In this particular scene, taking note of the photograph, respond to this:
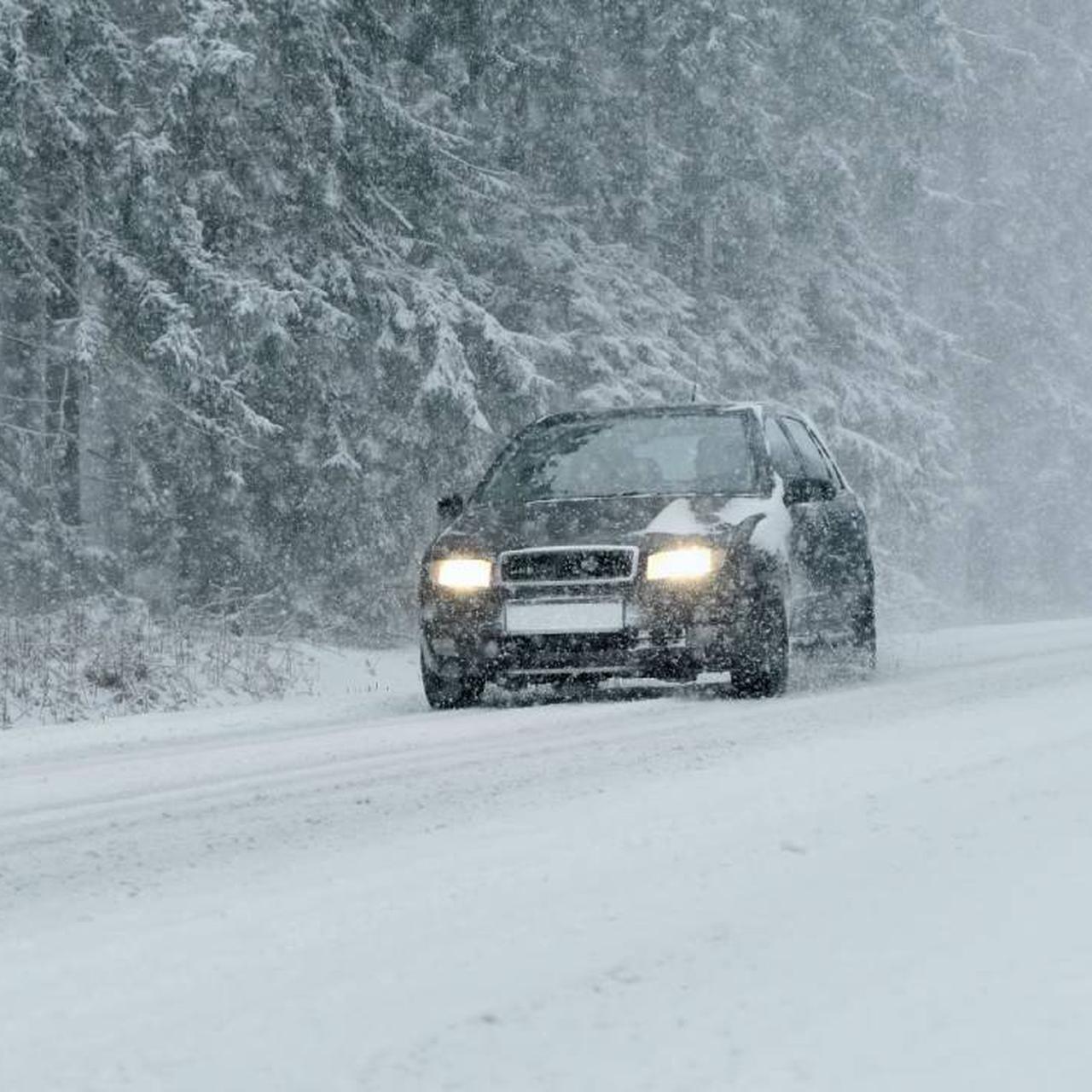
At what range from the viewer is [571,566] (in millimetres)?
9711

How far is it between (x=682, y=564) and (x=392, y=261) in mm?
9606

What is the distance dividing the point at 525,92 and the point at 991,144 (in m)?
24.2

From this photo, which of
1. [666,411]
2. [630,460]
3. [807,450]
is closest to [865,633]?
[807,450]

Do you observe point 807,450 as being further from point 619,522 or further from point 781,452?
point 619,522

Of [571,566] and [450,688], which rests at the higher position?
[571,566]

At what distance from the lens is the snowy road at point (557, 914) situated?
9.45 ft

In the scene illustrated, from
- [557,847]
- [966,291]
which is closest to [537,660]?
[557,847]

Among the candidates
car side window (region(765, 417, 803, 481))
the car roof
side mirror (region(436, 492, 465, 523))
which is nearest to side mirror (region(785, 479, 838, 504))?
car side window (region(765, 417, 803, 481))

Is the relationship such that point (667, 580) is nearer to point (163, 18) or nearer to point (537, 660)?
point (537, 660)

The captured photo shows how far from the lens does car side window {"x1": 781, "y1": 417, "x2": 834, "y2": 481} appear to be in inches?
487

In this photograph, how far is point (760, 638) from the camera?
9797mm

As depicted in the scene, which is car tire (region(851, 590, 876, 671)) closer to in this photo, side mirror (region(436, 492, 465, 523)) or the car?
the car

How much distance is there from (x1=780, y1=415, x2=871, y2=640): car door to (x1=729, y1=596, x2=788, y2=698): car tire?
91cm

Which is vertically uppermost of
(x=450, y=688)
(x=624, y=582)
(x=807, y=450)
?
(x=807, y=450)
